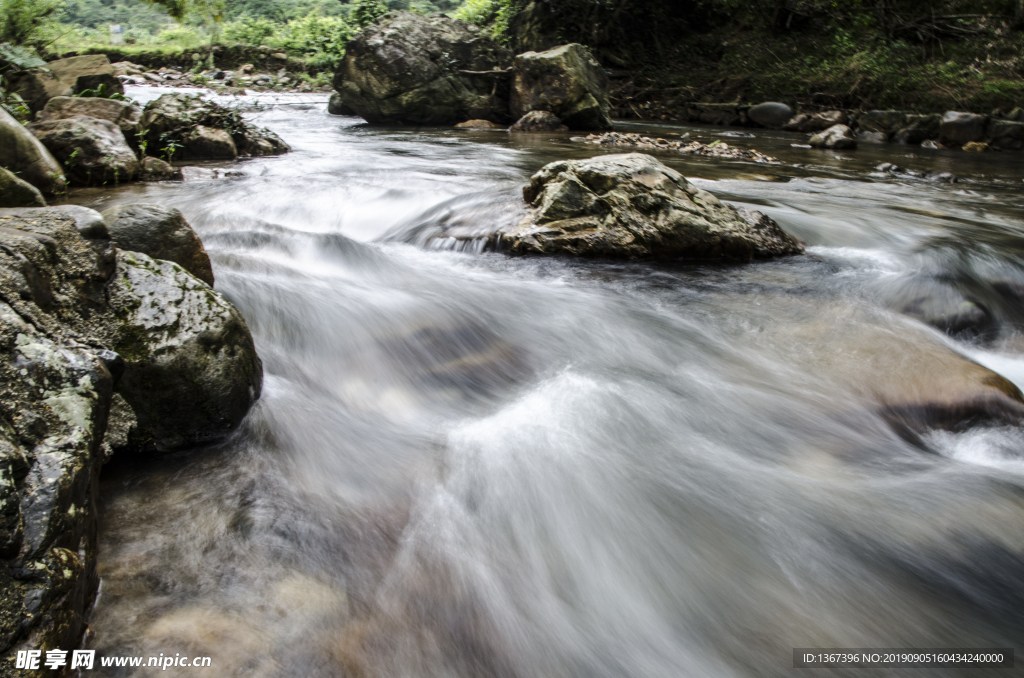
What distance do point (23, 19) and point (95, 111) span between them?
465 inches

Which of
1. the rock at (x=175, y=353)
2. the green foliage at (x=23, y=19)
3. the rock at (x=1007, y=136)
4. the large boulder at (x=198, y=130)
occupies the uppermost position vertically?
the green foliage at (x=23, y=19)

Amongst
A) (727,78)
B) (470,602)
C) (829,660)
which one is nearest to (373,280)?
(470,602)

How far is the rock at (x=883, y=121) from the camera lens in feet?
42.8

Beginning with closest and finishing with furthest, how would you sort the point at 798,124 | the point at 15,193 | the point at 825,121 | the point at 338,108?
1. the point at 15,193
2. the point at 825,121
3. the point at 798,124
4. the point at 338,108

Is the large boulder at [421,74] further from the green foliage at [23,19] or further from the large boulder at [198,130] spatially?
the green foliage at [23,19]

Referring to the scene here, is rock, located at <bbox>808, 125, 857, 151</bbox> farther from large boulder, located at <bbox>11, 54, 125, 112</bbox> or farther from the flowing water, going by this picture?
large boulder, located at <bbox>11, 54, 125, 112</bbox>

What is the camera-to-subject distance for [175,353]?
2463 mm

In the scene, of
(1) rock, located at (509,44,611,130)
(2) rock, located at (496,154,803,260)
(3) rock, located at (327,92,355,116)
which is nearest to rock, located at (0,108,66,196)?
(2) rock, located at (496,154,803,260)

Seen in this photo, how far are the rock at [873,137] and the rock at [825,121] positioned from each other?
0.57 m

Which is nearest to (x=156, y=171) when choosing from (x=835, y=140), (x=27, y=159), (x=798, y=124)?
(x=27, y=159)

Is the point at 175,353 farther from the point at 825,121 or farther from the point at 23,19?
the point at 23,19

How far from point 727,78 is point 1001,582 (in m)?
17.7

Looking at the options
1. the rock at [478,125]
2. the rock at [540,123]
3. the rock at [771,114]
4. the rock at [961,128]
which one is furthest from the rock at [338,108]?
the rock at [961,128]

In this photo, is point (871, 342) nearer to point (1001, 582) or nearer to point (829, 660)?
point (1001, 582)
